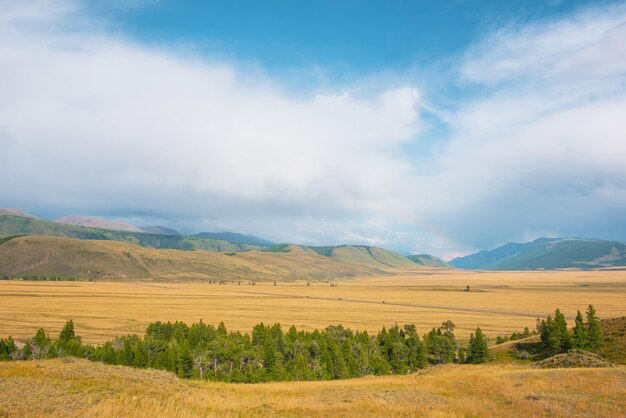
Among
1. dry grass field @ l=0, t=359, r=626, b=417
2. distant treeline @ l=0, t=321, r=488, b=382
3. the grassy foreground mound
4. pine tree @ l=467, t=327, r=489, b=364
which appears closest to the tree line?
pine tree @ l=467, t=327, r=489, b=364

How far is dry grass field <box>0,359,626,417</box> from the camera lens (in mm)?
17562

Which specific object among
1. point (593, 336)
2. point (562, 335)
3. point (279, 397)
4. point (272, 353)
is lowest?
point (272, 353)

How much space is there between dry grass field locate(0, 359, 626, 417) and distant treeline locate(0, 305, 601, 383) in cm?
3586

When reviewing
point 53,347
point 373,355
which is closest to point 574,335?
point 373,355

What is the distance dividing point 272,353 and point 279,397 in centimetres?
4162

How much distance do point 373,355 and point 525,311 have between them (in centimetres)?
12732

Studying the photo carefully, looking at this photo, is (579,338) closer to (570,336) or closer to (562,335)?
(570,336)

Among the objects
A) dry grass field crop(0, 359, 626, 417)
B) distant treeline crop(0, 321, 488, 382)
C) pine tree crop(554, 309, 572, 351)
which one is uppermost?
dry grass field crop(0, 359, 626, 417)

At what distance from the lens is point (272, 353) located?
211ft

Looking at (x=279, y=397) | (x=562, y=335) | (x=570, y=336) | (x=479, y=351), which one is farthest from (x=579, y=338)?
(x=279, y=397)

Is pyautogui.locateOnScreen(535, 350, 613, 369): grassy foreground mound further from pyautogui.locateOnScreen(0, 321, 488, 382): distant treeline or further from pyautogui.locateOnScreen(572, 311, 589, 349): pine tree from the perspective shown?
pyautogui.locateOnScreen(0, 321, 488, 382): distant treeline

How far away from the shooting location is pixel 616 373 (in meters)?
29.1

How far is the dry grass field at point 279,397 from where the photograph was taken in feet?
57.6

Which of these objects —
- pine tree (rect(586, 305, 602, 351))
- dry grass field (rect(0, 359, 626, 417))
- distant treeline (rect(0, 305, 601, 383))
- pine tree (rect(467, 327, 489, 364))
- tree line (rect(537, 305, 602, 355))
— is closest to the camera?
dry grass field (rect(0, 359, 626, 417))
